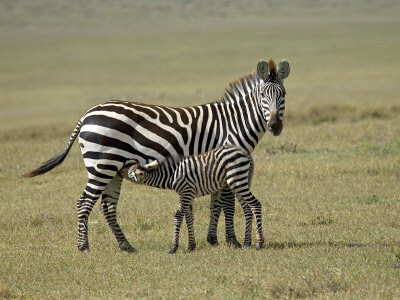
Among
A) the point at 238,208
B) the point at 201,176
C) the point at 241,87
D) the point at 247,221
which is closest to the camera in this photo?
the point at 201,176

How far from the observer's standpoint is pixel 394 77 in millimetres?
37562

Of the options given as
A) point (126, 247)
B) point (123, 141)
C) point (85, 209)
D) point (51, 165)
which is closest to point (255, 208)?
point (126, 247)

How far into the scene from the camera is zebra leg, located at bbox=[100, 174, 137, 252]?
373 inches

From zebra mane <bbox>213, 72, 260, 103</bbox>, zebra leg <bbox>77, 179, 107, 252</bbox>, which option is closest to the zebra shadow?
zebra mane <bbox>213, 72, 260, 103</bbox>

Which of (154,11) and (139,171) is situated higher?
(154,11)

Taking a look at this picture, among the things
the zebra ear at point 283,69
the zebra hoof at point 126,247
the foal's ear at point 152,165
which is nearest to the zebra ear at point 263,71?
the zebra ear at point 283,69

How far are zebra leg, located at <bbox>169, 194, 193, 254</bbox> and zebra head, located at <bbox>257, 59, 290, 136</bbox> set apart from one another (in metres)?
1.40

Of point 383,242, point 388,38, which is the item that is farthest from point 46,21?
point 383,242

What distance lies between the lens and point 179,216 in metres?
8.93

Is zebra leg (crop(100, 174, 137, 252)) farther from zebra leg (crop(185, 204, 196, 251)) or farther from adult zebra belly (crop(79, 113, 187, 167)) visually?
zebra leg (crop(185, 204, 196, 251))

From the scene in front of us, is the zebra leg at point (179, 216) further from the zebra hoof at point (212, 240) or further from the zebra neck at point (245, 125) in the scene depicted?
the zebra neck at point (245, 125)

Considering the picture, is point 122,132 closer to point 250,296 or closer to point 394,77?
point 250,296

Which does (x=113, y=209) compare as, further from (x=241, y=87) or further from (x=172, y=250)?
(x=241, y=87)

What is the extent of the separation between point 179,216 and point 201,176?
0.58 m
